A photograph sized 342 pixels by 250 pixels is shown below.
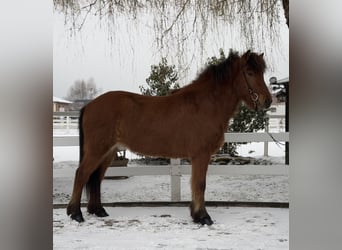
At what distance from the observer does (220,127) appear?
2.08 m

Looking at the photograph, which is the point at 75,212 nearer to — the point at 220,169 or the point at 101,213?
the point at 101,213

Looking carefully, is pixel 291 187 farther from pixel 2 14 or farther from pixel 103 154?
pixel 103 154

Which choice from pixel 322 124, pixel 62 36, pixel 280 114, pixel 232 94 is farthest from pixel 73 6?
pixel 322 124

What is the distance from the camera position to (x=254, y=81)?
1.98 m

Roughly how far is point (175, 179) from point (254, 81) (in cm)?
99

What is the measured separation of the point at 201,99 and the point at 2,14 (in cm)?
175

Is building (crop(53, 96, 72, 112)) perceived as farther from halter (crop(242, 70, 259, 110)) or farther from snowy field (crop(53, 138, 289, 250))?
halter (crop(242, 70, 259, 110))

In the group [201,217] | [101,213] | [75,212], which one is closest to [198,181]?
[201,217]

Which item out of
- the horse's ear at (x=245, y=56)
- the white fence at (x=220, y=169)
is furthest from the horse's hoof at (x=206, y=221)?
the horse's ear at (x=245, y=56)

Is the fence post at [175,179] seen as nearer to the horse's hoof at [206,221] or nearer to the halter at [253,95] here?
the horse's hoof at [206,221]

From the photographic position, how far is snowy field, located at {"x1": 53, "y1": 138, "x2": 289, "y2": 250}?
63.2 inches

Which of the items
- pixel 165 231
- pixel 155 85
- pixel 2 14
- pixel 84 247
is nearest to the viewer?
pixel 2 14

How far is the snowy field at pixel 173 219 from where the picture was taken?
5.27 feet

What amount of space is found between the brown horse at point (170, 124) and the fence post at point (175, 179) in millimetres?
431
